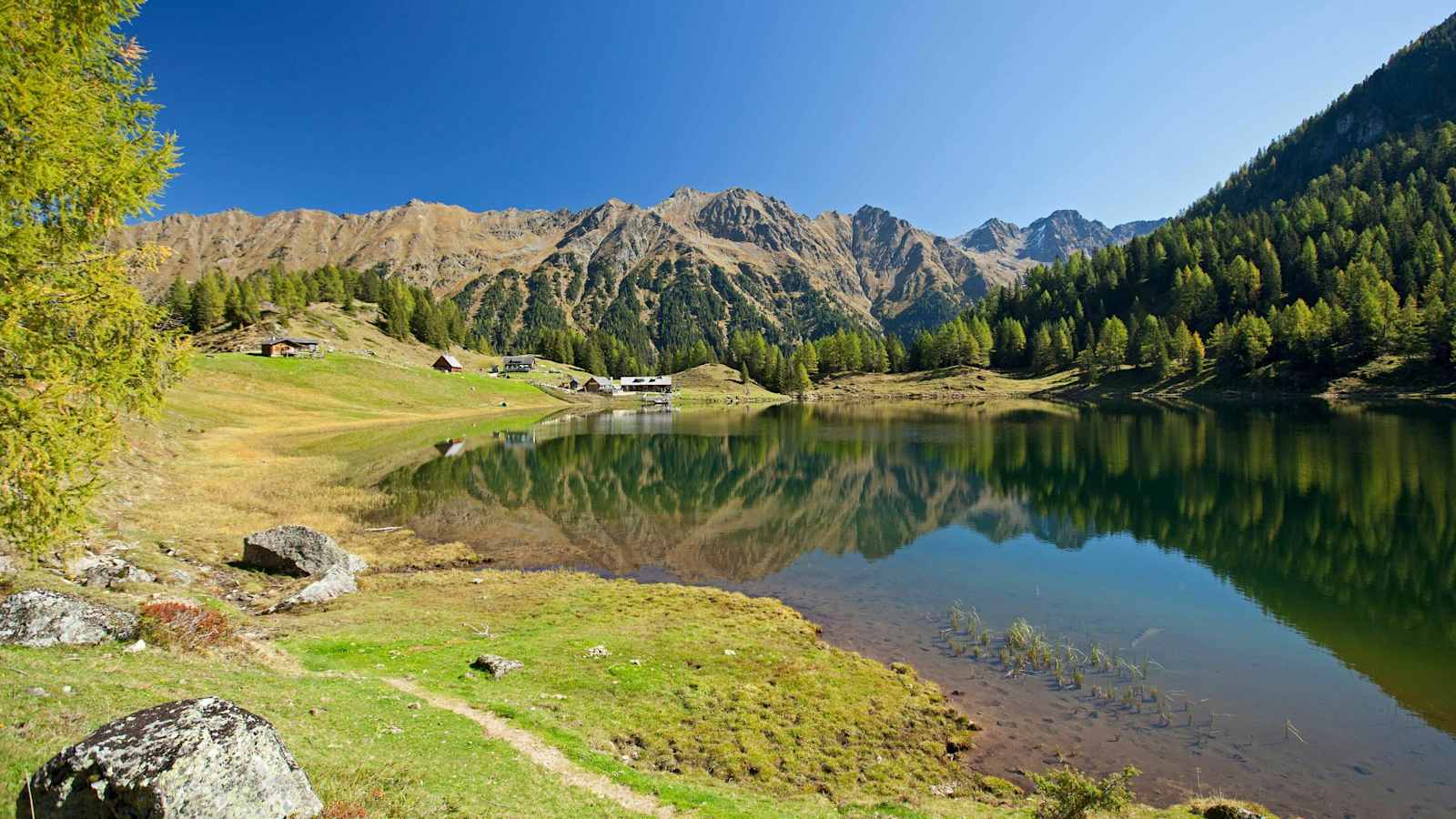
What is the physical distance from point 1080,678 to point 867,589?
10.3 meters

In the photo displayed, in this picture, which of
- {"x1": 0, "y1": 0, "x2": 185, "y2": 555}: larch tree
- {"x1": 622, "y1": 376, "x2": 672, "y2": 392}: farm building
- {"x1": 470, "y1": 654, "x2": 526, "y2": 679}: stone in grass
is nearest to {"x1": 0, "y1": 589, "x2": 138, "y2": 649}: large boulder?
{"x1": 0, "y1": 0, "x2": 185, "y2": 555}: larch tree

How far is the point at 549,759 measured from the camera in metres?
12.2

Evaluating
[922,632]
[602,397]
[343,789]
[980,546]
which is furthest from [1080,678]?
[602,397]

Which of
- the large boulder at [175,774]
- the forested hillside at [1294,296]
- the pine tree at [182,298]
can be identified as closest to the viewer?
the large boulder at [175,774]

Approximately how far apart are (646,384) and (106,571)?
6978 inches

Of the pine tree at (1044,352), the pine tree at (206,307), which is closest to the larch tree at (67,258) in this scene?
the pine tree at (206,307)

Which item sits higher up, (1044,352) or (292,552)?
(1044,352)

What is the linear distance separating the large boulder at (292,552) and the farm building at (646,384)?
166826 mm

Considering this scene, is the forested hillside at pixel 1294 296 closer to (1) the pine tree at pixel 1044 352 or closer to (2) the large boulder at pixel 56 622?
(1) the pine tree at pixel 1044 352

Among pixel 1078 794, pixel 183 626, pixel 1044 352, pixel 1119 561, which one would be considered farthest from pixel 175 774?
pixel 1044 352

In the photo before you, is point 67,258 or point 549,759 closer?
point 67,258

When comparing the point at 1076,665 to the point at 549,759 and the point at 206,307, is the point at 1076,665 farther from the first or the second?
the point at 206,307

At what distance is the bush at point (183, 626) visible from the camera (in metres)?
13.4

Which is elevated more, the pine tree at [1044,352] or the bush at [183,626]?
the pine tree at [1044,352]
